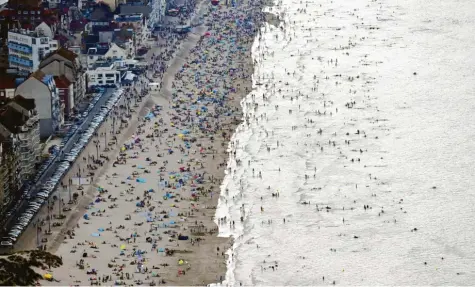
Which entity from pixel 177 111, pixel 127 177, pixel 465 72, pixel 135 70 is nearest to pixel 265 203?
pixel 127 177

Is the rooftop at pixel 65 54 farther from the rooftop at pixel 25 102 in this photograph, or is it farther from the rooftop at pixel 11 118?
the rooftop at pixel 11 118

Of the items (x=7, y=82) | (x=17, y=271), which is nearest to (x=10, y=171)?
(x=7, y=82)

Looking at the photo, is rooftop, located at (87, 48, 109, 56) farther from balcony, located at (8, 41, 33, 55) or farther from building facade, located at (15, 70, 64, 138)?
building facade, located at (15, 70, 64, 138)

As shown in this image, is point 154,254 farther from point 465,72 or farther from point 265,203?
point 465,72

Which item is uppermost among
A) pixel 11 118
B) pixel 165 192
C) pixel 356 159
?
pixel 11 118

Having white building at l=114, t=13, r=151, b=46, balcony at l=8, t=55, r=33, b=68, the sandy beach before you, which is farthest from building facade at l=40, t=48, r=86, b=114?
white building at l=114, t=13, r=151, b=46

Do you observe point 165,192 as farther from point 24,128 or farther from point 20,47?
point 20,47

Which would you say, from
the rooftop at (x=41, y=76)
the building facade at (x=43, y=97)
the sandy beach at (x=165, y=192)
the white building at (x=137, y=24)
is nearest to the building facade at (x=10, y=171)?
the sandy beach at (x=165, y=192)
